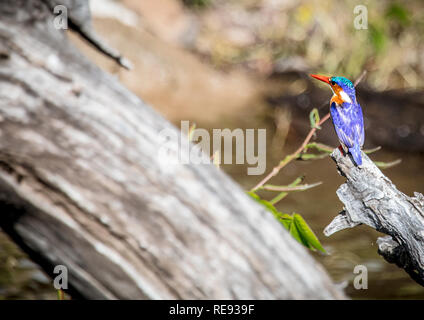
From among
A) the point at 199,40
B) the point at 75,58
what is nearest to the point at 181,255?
the point at 75,58

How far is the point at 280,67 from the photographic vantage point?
8.30 metres

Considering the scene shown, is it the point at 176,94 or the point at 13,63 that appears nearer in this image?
the point at 13,63

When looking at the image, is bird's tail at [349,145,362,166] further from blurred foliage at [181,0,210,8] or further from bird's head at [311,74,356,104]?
blurred foliage at [181,0,210,8]

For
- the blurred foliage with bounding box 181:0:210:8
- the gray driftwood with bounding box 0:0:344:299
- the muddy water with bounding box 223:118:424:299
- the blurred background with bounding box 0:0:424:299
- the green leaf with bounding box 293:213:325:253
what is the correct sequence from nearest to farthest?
the gray driftwood with bounding box 0:0:344:299 → the green leaf with bounding box 293:213:325:253 → the muddy water with bounding box 223:118:424:299 → the blurred background with bounding box 0:0:424:299 → the blurred foliage with bounding box 181:0:210:8

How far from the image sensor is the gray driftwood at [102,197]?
113cm

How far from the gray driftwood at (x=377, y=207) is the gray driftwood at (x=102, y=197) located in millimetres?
206

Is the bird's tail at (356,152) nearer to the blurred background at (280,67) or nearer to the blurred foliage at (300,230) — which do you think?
the blurred foliage at (300,230)

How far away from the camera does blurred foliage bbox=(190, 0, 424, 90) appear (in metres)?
7.56

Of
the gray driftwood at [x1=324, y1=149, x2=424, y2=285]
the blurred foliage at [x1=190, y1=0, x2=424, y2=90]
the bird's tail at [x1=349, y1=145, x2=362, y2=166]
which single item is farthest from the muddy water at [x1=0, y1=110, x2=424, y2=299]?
the blurred foliage at [x1=190, y1=0, x2=424, y2=90]

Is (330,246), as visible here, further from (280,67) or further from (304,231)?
(280,67)

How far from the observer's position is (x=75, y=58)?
1186mm

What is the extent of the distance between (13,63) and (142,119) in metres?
0.26

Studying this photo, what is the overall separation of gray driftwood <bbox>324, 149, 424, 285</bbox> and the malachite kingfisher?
5 centimetres

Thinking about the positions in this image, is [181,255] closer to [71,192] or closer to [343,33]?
[71,192]
